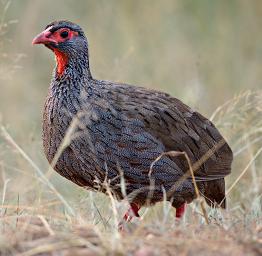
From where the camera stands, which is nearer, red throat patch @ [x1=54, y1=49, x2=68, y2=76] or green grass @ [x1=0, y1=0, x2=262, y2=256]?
red throat patch @ [x1=54, y1=49, x2=68, y2=76]

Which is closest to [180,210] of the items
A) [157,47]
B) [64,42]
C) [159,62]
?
[64,42]

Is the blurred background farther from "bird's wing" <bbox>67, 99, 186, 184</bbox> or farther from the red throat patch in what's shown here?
"bird's wing" <bbox>67, 99, 186, 184</bbox>

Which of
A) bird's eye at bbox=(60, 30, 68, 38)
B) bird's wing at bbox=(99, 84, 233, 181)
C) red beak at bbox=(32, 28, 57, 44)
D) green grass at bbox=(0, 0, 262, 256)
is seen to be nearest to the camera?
bird's wing at bbox=(99, 84, 233, 181)

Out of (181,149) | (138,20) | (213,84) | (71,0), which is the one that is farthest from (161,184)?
(71,0)

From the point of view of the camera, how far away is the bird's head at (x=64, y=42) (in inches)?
235

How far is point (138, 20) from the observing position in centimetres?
991

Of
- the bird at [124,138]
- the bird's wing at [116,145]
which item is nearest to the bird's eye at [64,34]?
the bird at [124,138]

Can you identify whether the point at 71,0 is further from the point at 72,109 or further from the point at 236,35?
the point at 72,109

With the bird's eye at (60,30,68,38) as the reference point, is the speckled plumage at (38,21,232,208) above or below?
below

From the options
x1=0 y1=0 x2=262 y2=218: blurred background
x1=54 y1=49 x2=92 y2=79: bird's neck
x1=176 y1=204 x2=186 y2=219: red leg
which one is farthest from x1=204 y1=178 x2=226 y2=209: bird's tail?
x1=0 y1=0 x2=262 y2=218: blurred background

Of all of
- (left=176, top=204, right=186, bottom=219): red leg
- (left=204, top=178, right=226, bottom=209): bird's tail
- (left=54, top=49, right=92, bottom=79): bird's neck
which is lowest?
(left=176, top=204, right=186, bottom=219): red leg

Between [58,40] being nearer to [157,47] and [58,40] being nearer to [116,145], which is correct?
[116,145]

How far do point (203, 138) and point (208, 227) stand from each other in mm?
1585

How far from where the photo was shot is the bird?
5539mm
